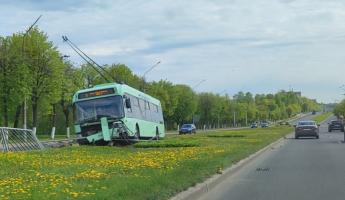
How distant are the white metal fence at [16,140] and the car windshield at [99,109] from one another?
352 cm

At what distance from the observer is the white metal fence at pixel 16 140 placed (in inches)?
987

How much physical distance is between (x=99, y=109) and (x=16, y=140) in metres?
5.49

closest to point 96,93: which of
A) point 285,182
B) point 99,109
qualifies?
point 99,109

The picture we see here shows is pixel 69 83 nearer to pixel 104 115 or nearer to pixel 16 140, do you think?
pixel 104 115

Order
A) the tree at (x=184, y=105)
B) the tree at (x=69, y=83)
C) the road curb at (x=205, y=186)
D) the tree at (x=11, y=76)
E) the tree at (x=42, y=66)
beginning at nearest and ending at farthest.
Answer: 1. the road curb at (x=205, y=186)
2. the tree at (x=11, y=76)
3. the tree at (x=42, y=66)
4. the tree at (x=69, y=83)
5. the tree at (x=184, y=105)

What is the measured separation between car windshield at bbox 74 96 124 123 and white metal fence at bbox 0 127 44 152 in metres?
3.52

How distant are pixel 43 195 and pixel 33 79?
1928 inches

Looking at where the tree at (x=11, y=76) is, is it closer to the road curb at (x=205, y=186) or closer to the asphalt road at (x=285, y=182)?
the asphalt road at (x=285, y=182)

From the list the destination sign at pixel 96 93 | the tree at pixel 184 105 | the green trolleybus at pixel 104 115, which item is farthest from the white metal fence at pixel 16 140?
the tree at pixel 184 105

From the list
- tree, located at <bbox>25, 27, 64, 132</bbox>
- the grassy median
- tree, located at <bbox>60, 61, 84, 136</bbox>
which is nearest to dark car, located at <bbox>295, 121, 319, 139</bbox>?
tree, located at <bbox>25, 27, 64, 132</bbox>

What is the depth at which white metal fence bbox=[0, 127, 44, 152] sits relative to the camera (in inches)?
987

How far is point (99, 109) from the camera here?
31.0m

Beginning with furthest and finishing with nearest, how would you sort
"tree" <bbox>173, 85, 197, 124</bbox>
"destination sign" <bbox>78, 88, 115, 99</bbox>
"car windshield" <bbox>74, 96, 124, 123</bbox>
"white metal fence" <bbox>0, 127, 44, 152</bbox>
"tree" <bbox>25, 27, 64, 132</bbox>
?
"tree" <bbox>173, 85, 197, 124</bbox> < "tree" <bbox>25, 27, 64, 132</bbox> < "destination sign" <bbox>78, 88, 115, 99</bbox> < "car windshield" <bbox>74, 96, 124, 123</bbox> < "white metal fence" <bbox>0, 127, 44, 152</bbox>

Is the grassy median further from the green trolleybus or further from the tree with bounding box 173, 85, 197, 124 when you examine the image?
the tree with bounding box 173, 85, 197, 124
